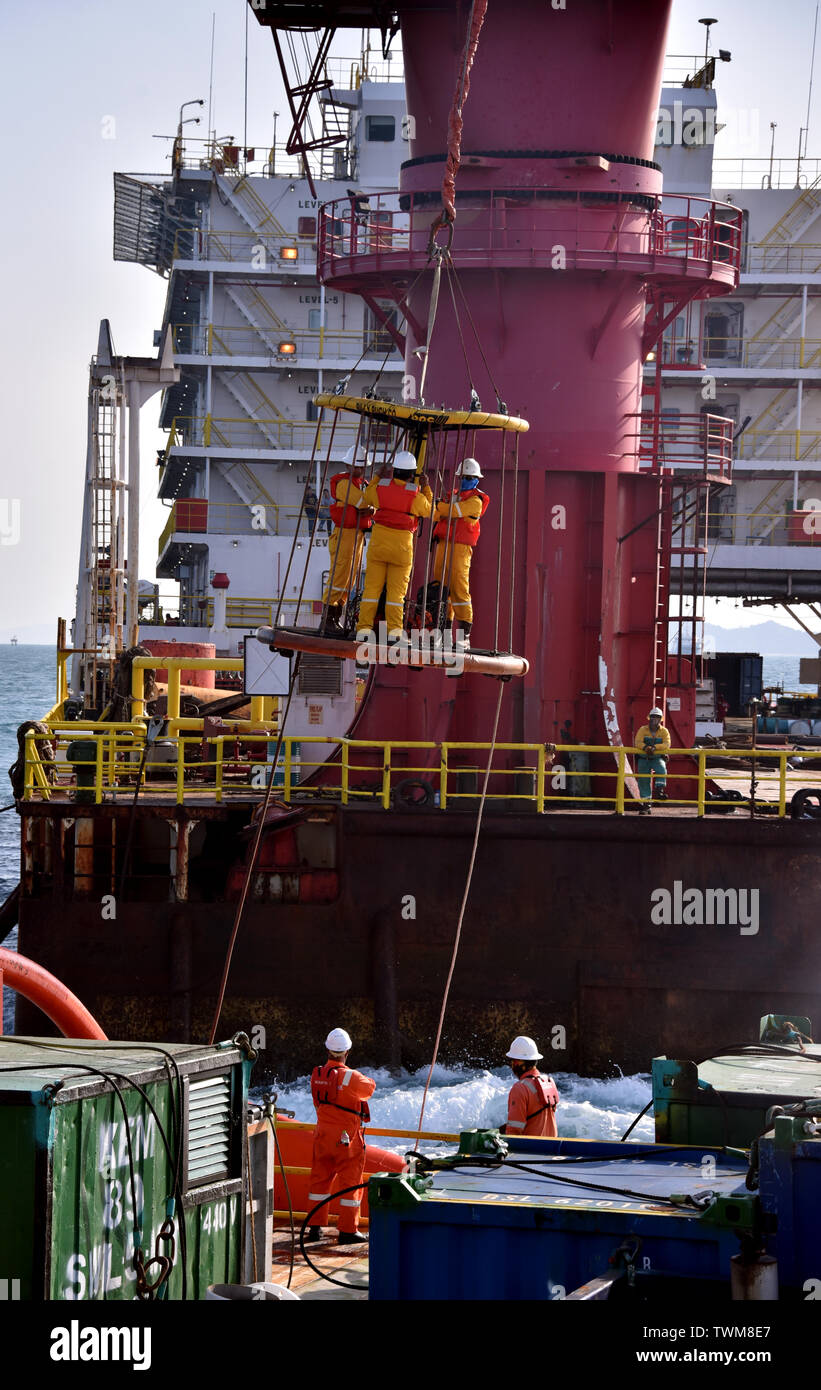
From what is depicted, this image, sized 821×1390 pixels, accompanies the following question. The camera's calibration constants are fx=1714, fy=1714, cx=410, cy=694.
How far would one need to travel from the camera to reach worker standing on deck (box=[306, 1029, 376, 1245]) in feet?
41.4

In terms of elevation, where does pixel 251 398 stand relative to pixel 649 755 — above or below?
above

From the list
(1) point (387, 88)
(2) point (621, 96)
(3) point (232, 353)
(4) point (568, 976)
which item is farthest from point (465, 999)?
(1) point (387, 88)

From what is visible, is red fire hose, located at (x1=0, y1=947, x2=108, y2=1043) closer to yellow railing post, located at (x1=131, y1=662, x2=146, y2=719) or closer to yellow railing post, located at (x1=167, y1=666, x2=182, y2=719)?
→ yellow railing post, located at (x1=167, y1=666, x2=182, y2=719)

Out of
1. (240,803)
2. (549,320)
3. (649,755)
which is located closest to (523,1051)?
(649,755)

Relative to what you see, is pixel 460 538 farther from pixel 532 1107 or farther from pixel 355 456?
pixel 532 1107

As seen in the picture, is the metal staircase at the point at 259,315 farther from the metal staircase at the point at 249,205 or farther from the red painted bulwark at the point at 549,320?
the red painted bulwark at the point at 549,320

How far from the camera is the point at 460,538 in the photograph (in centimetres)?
1667

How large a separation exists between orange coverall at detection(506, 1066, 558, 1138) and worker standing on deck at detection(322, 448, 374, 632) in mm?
5134

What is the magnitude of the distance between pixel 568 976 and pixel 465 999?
46.9 inches

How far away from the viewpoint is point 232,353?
41438 mm

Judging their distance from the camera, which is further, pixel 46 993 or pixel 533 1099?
pixel 533 1099

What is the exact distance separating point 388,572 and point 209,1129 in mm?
6892

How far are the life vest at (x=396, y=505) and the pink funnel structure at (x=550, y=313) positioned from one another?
6209 millimetres

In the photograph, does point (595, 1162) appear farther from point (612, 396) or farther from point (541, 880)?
point (612, 396)
